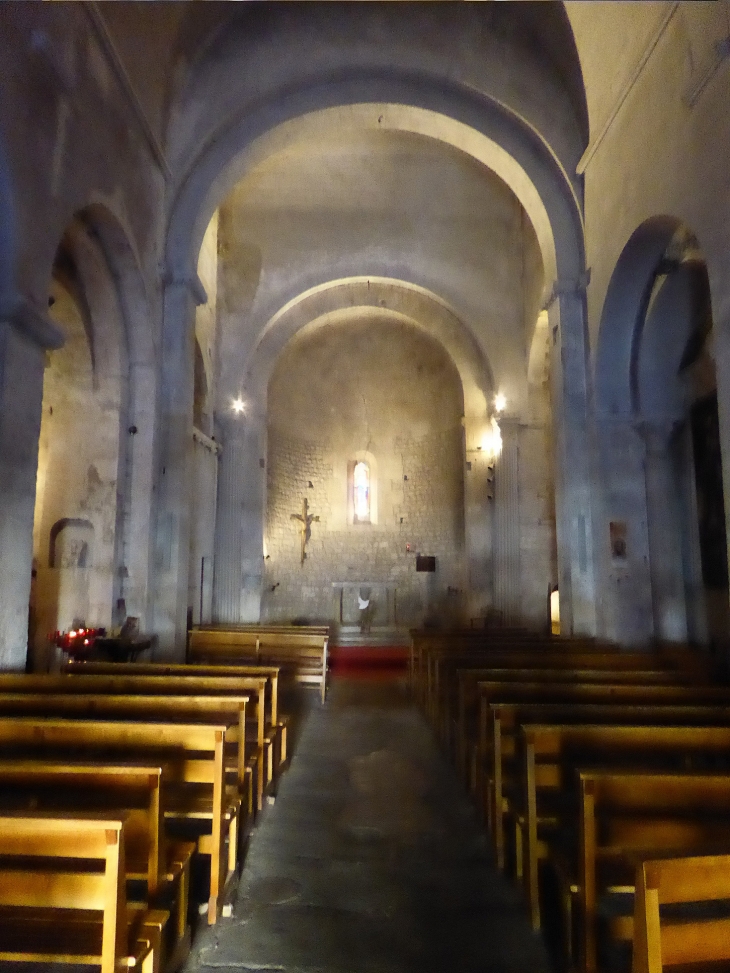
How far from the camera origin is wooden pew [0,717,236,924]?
2965mm

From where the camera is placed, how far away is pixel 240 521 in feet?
42.9

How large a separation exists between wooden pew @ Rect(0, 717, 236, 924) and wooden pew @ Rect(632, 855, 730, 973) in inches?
77.1

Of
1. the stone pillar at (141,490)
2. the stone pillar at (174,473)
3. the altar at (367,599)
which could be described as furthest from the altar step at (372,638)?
the stone pillar at (141,490)

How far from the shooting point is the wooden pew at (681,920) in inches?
60.9

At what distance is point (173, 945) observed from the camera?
277 cm

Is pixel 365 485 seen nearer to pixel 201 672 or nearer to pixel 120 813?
pixel 201 672

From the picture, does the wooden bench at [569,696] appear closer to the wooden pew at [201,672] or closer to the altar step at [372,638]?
the wooden pew at [201,672]

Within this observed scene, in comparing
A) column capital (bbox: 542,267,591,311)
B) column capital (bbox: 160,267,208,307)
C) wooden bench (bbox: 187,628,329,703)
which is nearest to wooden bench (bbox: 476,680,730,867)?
wooden bench (bbox: 187,628,329,703)

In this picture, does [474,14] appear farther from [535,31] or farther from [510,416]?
[510,416]

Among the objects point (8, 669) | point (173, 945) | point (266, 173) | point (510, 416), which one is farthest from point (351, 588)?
point (173, 945)

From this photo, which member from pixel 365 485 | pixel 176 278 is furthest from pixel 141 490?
pixel 365 485

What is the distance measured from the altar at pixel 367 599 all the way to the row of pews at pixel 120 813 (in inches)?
430

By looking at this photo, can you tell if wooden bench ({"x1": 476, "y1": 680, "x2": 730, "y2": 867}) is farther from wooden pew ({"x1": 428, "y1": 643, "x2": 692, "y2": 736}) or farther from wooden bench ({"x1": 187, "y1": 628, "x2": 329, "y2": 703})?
wooden bench ({"x1": 187, "y1": 628, "x2": 329, "y2": 703})

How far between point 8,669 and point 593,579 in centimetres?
667
